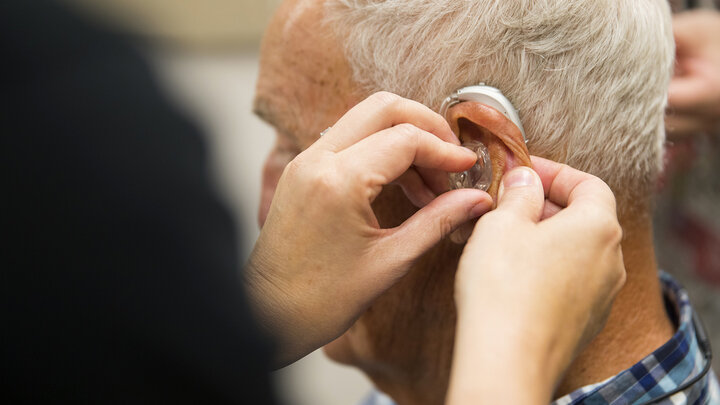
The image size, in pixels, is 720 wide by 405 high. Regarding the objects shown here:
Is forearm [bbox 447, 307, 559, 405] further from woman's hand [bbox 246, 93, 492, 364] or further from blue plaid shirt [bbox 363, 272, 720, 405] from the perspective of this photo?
blue plaid shirt [bbox 363, 272, 720, 405]

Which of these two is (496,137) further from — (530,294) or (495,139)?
(530,294)

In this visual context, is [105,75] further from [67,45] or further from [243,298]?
[243,298]

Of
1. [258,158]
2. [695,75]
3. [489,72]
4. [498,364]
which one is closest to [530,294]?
[498,364]

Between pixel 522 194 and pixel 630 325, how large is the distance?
0.36 meters

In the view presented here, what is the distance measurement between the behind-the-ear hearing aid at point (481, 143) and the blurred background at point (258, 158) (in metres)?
0.84

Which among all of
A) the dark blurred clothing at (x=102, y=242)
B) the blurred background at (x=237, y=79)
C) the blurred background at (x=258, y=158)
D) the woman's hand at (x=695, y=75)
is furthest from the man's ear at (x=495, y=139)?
the blurred background at (x=237, y=79)

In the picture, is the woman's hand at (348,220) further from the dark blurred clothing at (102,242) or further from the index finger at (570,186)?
the dark blurred clothing at (102,242)

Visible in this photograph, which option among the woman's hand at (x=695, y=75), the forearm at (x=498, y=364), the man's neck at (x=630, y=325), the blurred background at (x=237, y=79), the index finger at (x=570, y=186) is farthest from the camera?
the blurred background at (x=237, y=79)

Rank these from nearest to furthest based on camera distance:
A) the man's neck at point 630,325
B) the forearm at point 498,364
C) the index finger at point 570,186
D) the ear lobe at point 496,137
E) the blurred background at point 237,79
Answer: the forearm at point 498,364 < the index finger at point 570,186 < the ear lobe at point 496,137 < the man's neck at point 630,325 < the blurred background at point 237,79

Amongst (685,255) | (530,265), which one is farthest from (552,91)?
(685,255)

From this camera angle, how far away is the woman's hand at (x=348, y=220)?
0.71m

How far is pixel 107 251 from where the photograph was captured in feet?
1.49

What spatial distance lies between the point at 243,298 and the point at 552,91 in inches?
20.6

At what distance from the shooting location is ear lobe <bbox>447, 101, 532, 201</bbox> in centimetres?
80
